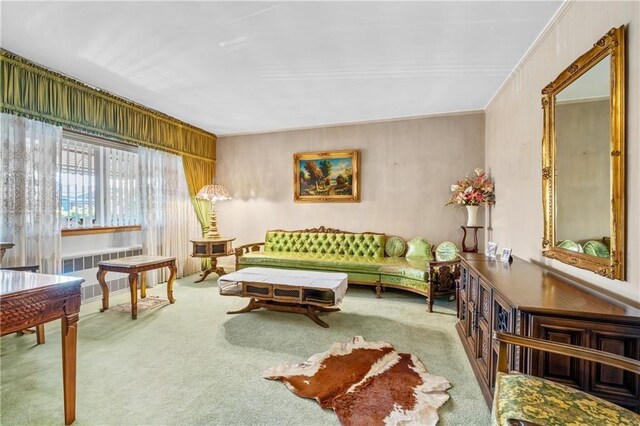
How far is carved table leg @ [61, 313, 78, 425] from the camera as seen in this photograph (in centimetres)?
175

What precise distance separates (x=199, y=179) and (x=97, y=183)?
1837 mm

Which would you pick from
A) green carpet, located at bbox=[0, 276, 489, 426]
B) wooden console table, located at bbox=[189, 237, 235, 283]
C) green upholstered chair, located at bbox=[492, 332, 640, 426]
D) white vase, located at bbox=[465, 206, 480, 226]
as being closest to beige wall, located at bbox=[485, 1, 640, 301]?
white vase, located at bbox=[465, 206, 480, 226]

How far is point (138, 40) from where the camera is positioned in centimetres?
277

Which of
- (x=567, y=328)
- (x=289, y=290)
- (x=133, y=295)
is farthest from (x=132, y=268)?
(x=567, y=328)

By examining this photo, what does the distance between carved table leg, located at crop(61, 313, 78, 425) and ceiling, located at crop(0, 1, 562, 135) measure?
238cm

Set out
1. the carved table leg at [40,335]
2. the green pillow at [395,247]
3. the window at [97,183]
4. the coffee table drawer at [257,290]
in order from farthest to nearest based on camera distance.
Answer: the green pillow at [395,247]
the window at [97,183]
the coffee table drawer at [257,290]
the carved table leg at [40,335]

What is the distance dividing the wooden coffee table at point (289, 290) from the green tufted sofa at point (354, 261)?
1004 millimetres

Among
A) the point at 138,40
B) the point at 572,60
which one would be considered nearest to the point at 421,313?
the point at 572,60

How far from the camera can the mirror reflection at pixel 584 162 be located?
1.76 m

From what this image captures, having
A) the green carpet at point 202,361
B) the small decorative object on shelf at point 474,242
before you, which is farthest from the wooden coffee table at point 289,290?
the small decorative object on shelf at point 474,242

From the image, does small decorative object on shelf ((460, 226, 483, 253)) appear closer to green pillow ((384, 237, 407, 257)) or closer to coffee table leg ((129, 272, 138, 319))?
green pillow ((384, 237, 407, 257))

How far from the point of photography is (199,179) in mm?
5965

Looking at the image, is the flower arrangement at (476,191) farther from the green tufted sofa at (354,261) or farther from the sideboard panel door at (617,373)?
the sideboard panel door at (617,373)

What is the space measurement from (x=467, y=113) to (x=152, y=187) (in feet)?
18.0
